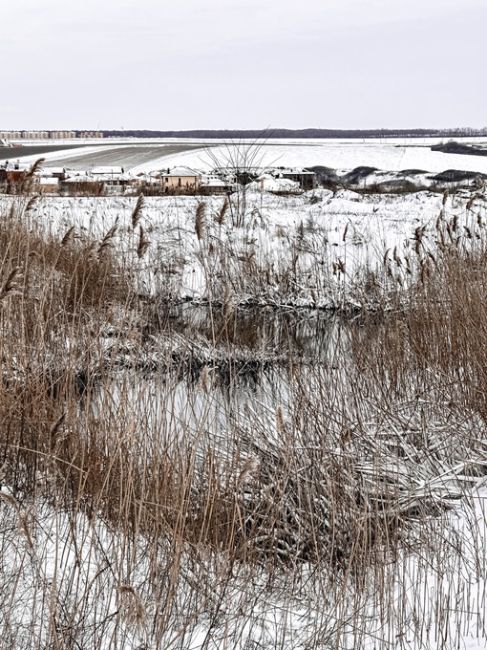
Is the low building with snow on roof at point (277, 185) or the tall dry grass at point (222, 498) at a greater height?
the low building with snow on roof at point (277, 185)

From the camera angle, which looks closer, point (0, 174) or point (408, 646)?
point (408, 646)

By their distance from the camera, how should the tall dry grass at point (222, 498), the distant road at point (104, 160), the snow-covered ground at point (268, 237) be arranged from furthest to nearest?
the distant road at point (104, 160) < the snow-covered ground at point (268, 237) < the tall dry grass at point (222, 498)

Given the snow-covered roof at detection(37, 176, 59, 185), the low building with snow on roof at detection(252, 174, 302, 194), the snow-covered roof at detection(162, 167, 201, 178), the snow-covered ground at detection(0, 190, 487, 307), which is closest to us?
the snow-covered ground at detection(0, 190, 487, 307)

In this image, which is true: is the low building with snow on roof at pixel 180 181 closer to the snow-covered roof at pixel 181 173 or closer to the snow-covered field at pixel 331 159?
the snow-covered roof at pixel 181 173

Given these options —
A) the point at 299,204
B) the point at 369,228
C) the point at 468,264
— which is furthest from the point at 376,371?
the point at 299,204

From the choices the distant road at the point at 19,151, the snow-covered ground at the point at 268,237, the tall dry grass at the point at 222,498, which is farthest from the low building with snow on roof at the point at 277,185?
the distant road at the point at 19,151

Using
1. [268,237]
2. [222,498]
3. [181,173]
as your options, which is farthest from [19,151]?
[222,498]

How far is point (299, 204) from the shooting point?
57.0 ft

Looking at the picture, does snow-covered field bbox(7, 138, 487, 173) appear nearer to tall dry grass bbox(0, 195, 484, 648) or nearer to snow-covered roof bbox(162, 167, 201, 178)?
snow-covered roof bbox(162, 167, 201, 178)

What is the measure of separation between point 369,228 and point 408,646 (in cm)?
1098

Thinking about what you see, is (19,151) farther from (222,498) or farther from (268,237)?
(222,498)

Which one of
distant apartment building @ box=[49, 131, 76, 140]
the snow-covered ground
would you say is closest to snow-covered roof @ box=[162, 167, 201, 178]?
the snow-covered ground

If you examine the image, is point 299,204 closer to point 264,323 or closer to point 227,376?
point 264,323

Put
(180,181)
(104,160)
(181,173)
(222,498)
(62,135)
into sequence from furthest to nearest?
(62,135) < (104,160) < (181,173) < (180,181) < (222,498)
